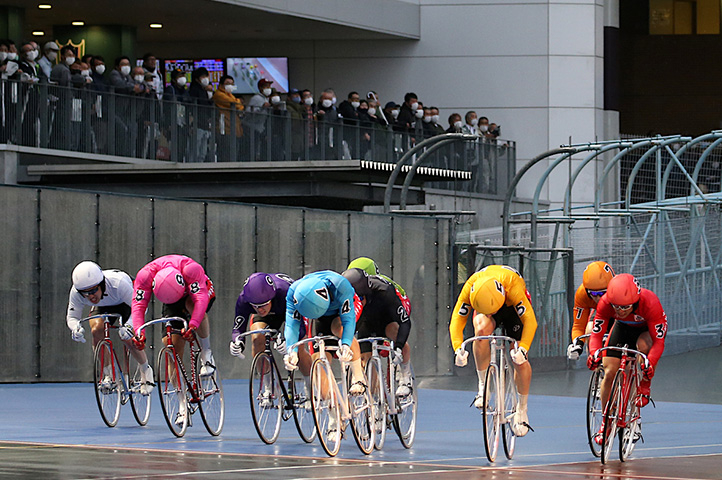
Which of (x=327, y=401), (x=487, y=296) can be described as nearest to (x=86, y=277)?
(x=327, y=401)

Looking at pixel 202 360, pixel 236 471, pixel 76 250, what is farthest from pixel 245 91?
pixel 236 471

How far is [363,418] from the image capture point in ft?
40.0

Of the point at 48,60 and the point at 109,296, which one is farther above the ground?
the point at 48,60

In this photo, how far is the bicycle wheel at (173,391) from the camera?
518 inches

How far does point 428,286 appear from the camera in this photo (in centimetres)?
2211

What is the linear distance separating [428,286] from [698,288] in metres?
4.94

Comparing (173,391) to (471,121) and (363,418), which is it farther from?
(471,121)

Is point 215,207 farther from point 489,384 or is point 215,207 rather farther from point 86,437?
point 489,384

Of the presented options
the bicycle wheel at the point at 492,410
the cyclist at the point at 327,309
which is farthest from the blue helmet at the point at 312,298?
the bicycle wheel at the point at 492,410

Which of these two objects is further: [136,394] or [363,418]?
[136,394]

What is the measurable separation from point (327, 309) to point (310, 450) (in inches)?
53.6

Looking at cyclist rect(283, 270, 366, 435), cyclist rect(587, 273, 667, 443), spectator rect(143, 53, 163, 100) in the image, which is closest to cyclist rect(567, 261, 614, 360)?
cyclist rect(587, 273, 667, 443)

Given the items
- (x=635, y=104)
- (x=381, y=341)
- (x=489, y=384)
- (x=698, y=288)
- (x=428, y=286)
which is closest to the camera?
(x=489, y=384)

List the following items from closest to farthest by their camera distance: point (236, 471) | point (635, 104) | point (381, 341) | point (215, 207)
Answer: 1. point (236, 471)
2. point (381, 341)
3. point (215, 207)
4. point (635, 104)
